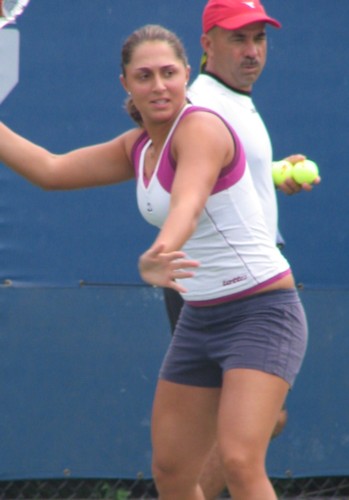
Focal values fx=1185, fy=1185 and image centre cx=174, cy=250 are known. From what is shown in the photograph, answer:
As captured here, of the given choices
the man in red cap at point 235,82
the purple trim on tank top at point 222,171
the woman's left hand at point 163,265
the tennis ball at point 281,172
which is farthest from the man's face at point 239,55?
the woman's left hand at point 163,265

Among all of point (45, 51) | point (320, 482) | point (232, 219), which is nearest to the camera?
point (232, 219)

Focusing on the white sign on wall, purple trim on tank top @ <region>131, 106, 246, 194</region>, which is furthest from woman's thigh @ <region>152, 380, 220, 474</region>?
the white sign on wall

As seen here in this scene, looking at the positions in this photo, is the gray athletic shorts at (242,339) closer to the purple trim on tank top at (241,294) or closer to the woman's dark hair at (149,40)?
the purple trim on tank top at (241,294)

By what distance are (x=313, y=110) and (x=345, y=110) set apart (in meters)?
0.15

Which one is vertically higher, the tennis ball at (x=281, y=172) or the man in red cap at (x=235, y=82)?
the man in red cap at (x=235, y=82)

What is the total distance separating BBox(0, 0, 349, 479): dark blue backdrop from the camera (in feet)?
16.7

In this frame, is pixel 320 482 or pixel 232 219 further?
pixel 320 482

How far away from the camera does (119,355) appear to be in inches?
203

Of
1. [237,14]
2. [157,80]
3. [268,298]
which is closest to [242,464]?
[268,298]

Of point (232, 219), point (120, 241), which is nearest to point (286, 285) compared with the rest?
point (232, 219)

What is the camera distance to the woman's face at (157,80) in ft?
11.2

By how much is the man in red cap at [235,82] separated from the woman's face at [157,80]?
0.58 metres

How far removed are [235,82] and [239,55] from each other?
10cm

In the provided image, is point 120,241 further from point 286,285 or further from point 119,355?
point 286,285
